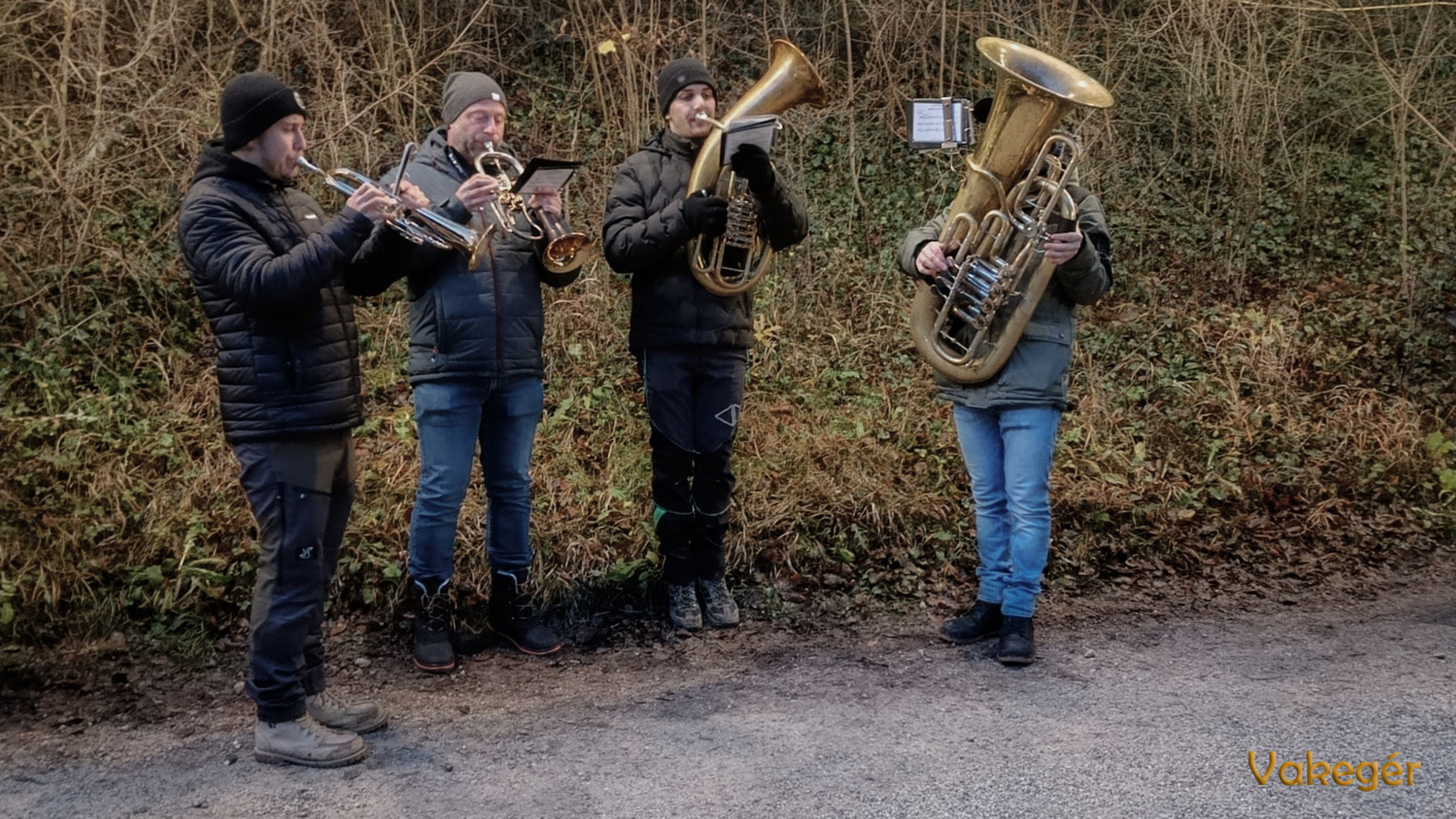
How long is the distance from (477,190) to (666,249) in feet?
2.64

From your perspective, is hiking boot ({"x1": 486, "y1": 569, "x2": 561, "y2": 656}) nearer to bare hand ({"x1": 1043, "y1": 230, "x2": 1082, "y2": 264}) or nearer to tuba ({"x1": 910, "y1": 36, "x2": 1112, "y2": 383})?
tuba ({"x1": 910, "y1": 36, "x2": 1112, "y2": 383})

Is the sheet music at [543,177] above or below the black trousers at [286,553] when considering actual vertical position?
above

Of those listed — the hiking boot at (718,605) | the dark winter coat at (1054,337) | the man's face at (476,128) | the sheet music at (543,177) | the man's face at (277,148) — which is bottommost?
the hiking boot at (718,605)

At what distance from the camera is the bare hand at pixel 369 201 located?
11.2 ft

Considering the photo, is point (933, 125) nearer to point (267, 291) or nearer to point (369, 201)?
point (369, 201)

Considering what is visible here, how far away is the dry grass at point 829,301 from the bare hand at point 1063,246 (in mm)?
1759

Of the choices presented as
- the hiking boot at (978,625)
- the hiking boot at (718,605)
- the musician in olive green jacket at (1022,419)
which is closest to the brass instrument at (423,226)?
the musician in olive green jacket at (1022,419)

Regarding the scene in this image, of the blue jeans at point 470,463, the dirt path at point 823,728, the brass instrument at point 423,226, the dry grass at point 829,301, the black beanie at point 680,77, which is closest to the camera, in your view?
the dirt path at point 823,728

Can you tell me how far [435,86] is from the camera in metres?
7.93

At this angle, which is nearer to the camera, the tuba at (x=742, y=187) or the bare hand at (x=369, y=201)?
the bare hand at (x=369, y=201)

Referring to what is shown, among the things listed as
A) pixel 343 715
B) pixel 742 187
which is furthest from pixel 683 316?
pixel 343 715

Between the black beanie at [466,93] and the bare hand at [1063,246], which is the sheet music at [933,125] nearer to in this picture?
the bare hand at [1063,246]

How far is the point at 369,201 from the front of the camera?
3.41 m

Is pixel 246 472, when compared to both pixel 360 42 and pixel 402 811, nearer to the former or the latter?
pixel 402 811
